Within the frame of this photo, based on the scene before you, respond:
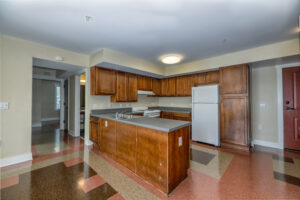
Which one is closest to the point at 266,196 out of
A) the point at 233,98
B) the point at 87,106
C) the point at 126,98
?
the point at 233,98

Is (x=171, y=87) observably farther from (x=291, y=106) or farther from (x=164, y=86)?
(x=291, y=106)

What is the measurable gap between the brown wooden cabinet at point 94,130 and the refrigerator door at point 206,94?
281cm

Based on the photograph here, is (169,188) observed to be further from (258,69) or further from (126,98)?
(258,69)

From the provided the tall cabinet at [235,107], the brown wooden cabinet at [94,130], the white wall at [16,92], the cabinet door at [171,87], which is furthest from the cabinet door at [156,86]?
the white wall at [16,92]

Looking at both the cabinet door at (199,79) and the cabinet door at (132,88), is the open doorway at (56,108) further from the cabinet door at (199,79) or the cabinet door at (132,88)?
the cabinet door at (199,79)

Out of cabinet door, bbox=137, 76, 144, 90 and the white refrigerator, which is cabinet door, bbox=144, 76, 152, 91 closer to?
cabinet door, bbox=137, 76, 144, 90

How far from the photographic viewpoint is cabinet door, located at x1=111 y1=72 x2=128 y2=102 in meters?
3.74

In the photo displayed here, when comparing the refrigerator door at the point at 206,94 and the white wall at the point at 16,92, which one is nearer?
the white wall at the point at 16,92

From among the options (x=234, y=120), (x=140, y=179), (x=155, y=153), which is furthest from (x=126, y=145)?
(x=234, y=120)

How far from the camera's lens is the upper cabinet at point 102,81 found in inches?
131

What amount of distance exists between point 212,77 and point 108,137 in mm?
3333

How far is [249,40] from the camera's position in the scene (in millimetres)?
2633

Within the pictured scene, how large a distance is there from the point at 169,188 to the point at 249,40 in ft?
10.2

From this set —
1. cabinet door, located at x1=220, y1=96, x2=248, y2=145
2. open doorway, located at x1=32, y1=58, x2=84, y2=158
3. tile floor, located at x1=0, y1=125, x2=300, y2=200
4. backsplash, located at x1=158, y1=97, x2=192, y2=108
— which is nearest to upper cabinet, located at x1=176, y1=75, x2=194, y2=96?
backsplash, located at x1=158, y1=97, x2=192, y2=108
